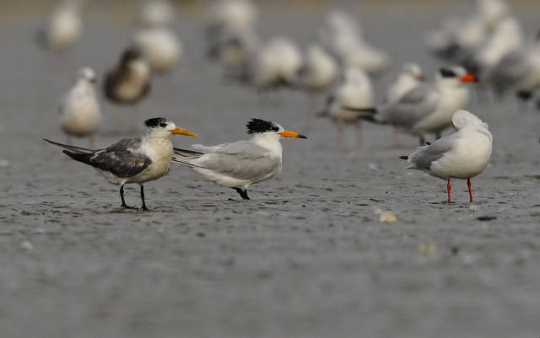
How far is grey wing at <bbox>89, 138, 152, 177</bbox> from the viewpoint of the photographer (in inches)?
346

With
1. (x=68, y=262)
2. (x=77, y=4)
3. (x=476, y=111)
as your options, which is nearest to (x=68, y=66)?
(x=77, y=4)

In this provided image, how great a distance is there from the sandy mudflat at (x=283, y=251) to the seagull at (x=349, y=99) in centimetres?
A: 78

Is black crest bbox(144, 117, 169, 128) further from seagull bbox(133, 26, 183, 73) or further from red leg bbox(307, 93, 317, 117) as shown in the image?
seagull bbox(133, 26, 183, 73)

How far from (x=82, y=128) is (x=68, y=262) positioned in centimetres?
635

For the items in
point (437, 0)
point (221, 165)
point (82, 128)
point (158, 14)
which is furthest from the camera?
point (437, 0)

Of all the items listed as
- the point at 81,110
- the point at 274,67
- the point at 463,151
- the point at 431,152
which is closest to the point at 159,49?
the point at 274,67

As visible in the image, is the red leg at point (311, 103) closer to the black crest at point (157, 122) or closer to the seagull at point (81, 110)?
the seagull at point (81, 110)

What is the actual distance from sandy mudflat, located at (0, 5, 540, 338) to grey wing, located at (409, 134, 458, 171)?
12.2 inches

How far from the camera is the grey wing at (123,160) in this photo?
28.9 feet

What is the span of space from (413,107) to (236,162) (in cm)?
413

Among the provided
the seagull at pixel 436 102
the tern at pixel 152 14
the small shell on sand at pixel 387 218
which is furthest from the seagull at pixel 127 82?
the small shell on sand at pixel 387 218

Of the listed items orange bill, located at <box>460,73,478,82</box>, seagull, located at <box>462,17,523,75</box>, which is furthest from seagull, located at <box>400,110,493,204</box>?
seagull, located at <box>462,17,523,75</box>

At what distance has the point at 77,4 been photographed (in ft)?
88.9

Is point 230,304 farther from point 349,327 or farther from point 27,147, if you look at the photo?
point 27,147
